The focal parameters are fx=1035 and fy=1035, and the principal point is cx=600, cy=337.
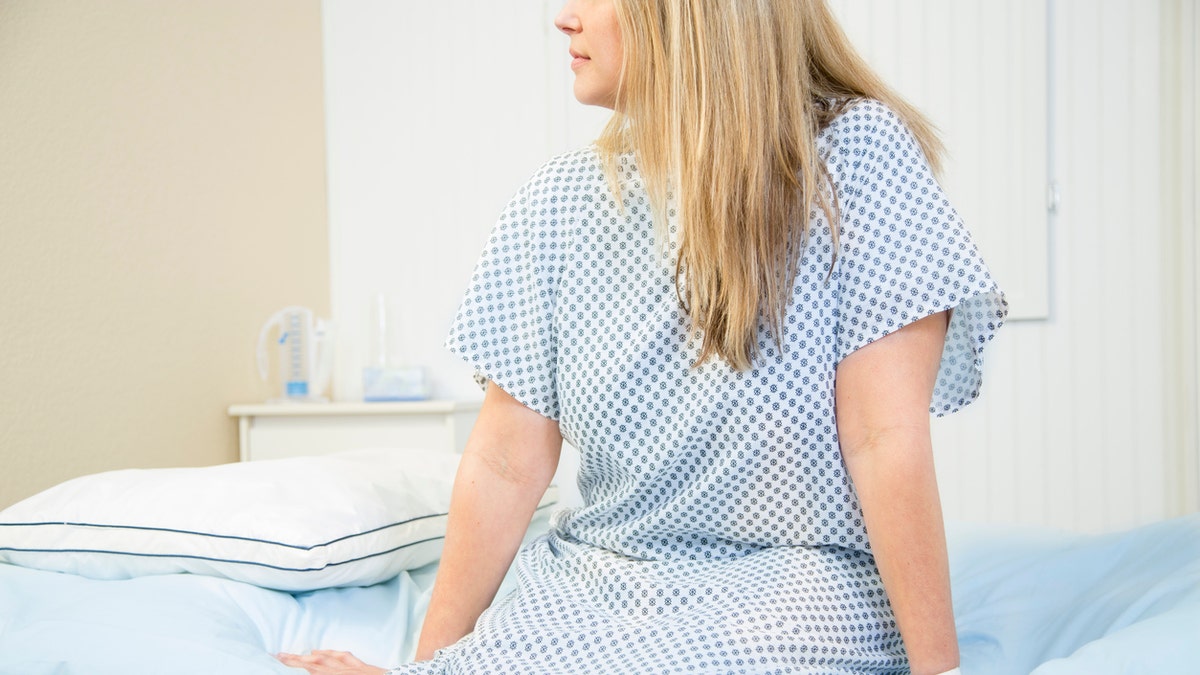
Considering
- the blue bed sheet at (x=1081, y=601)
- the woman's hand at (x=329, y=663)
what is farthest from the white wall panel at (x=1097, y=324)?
the woman's hand at (x=329, y=663)

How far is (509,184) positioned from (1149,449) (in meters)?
1.92

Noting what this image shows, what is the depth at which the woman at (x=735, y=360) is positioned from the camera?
2.73ft

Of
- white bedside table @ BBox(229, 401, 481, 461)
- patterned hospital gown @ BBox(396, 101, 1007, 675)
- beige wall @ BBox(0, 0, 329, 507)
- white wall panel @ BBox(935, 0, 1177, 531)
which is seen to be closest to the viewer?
patterned hospital gown @ BBox(396, 101, 1007, 675)

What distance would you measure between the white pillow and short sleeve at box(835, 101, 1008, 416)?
66 cm

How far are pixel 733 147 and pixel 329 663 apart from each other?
2.17ft

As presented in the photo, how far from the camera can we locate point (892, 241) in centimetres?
87

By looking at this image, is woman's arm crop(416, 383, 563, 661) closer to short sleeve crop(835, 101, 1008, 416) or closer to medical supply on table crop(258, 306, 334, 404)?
short sleeve crop(835, 101, 1008, 416)

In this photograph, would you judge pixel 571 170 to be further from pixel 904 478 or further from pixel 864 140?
pixel 904 478

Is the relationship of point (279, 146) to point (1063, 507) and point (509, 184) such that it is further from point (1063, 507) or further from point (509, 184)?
point (1063, 507)

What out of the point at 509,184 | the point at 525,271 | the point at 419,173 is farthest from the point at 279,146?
the point at 525,271

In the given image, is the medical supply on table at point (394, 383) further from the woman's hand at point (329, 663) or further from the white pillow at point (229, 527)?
the woman's hand at point (329, 663)

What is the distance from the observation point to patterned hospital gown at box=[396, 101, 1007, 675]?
0.82m

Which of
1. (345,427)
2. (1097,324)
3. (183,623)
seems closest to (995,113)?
(1097,324)

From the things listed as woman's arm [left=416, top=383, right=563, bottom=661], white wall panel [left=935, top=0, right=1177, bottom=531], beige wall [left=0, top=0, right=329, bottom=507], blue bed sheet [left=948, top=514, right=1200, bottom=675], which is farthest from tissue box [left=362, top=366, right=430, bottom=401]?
woman's arm [left=416, top=383, right=563, bottom=661]
